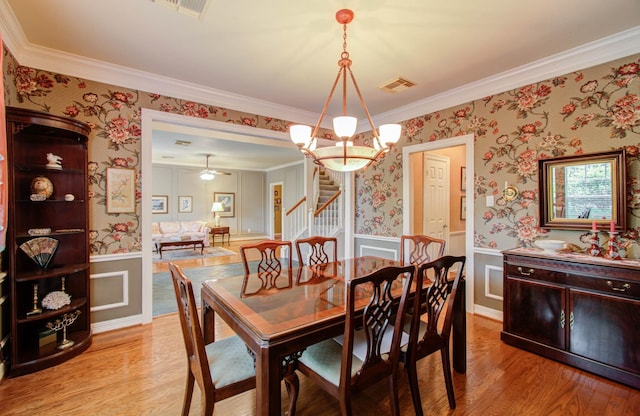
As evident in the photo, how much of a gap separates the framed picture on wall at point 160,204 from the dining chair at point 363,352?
8.38m

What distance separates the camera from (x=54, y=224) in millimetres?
2611

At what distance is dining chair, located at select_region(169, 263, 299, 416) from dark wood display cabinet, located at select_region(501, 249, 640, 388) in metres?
2.06

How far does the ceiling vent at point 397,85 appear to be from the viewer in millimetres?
3103

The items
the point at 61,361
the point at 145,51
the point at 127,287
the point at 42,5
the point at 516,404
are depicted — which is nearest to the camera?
the point at 516,404

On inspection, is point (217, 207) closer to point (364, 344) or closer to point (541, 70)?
point (364, 344)

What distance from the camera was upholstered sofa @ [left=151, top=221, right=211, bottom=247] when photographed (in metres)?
7.56

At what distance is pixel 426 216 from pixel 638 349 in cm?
275

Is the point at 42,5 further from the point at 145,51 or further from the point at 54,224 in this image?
the point at 54,224

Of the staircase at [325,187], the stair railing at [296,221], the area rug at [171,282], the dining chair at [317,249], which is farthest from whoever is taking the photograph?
the staircase at [325,187]

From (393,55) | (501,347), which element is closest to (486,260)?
(501,347)

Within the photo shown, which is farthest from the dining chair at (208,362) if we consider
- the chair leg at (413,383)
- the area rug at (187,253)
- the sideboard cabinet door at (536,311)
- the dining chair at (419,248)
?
the area rug at (187,253)

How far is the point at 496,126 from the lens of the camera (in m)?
3.11

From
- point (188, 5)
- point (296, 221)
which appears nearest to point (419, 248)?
point (188, 5)

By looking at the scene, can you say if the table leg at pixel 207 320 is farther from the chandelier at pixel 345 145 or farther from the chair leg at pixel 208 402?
the chandelier at pixel 345 145
